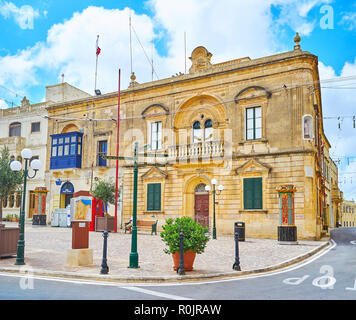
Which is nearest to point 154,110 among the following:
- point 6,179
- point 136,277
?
point 6,179

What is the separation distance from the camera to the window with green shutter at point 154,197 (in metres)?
26.3

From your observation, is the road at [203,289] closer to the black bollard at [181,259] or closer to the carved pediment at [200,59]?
the black bollard at [181,259]

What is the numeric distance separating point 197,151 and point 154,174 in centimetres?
367

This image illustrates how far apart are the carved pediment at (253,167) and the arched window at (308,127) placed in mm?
2744

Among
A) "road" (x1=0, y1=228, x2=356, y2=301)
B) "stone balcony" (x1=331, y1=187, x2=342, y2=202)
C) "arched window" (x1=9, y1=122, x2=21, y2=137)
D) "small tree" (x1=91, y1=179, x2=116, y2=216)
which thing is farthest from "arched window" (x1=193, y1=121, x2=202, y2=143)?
"stone balcony" (x1=331, y1=187, x2=342, y2=202)

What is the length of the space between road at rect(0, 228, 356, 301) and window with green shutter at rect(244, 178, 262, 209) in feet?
41.1

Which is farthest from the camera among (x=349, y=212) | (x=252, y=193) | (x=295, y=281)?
(x=349, y=212)

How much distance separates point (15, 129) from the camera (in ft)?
122

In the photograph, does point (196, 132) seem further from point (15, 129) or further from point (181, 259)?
point (15, 129)

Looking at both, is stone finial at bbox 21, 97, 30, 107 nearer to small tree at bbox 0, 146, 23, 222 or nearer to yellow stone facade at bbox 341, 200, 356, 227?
small tree at bbox 0, 146, 23, 222

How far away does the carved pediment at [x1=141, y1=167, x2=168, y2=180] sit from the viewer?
2627 cm

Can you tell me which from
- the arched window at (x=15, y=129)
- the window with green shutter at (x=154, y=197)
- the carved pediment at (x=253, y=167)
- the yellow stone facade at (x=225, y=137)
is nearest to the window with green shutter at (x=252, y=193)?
the yellow stone facade at (x=225, y=137)
